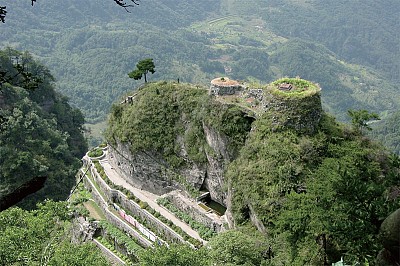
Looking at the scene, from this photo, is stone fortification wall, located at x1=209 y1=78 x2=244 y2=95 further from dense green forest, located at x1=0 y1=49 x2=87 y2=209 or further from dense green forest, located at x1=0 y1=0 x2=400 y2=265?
dense green forest, located at x1=0 y1=49 x2=87 y2=209

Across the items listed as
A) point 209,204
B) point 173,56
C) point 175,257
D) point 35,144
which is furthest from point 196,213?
point 173,56

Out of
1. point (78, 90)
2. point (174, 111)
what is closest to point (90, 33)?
point (78, 90)

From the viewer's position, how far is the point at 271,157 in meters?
25.3

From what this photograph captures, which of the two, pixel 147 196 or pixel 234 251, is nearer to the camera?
pixel 234 251

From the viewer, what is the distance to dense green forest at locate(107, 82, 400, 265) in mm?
20562

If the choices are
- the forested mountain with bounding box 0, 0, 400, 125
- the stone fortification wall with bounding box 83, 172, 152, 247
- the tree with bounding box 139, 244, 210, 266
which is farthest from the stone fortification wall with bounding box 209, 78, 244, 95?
the forested mountain with bounding box 0, 0, 400, 125

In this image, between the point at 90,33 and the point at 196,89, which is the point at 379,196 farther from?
the point at 90,33

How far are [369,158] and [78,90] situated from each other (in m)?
108

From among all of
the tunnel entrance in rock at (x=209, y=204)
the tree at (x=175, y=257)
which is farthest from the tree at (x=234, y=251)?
the tunnel entrance in rock at (x=209, y=204)

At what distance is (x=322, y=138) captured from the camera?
2595cm

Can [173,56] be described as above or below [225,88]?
below

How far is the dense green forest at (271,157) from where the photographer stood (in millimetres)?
20562

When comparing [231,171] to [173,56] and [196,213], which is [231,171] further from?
[173,56]

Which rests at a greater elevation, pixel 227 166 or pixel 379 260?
pixel 379 260
